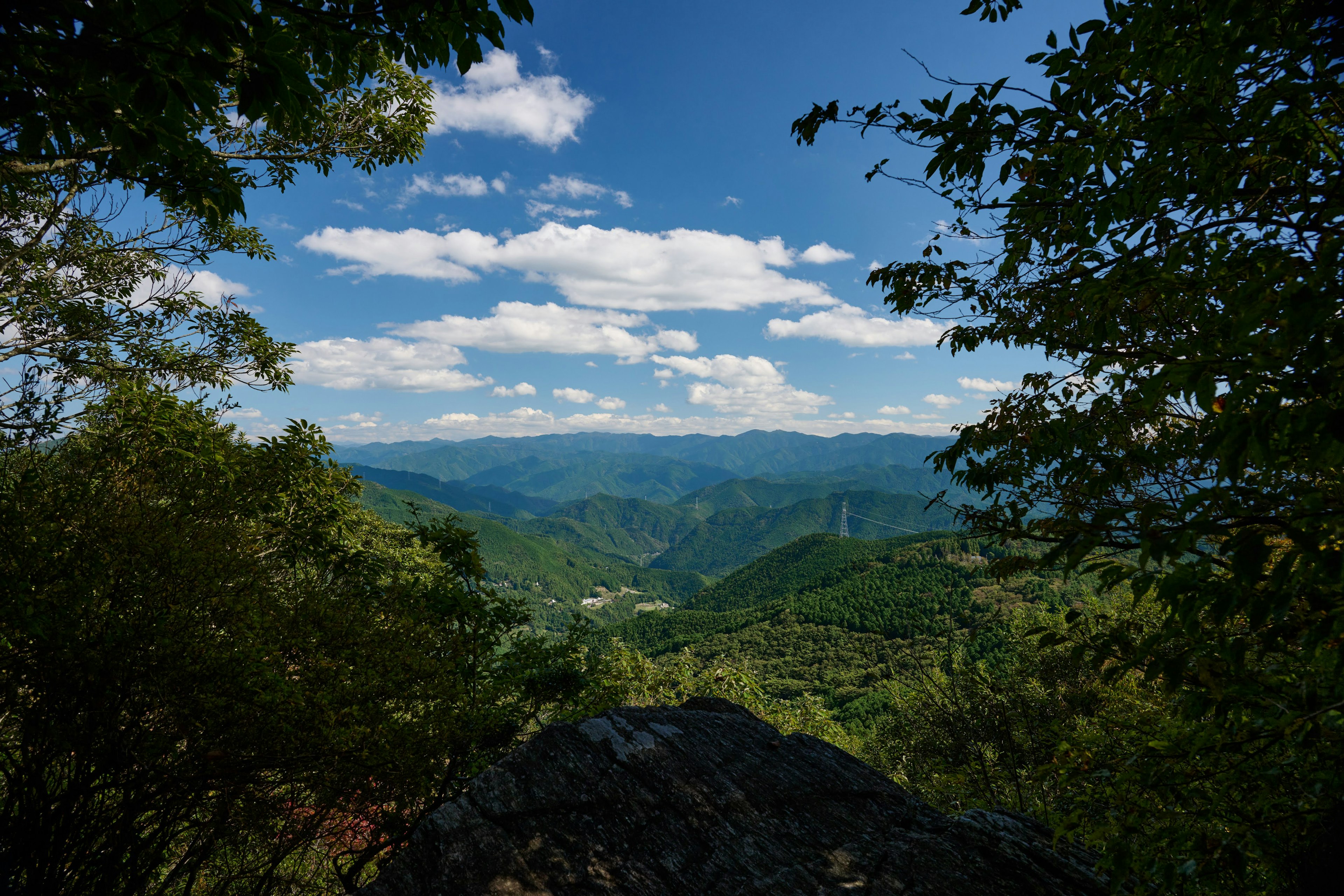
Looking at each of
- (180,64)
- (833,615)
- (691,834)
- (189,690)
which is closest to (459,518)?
(189,690)

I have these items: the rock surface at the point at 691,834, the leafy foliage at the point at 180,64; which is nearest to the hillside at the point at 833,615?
the rock surface at the point at 691,834

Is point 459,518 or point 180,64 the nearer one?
point 180,64

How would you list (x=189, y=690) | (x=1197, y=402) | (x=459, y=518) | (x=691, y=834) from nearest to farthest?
1. (x=1197, y=402)
2. (x=189, y=690)
3. (x=691, y=834)
4. (x=459, y=518)

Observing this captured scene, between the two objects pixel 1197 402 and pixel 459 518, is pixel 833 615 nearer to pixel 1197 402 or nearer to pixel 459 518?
pixel 459 518

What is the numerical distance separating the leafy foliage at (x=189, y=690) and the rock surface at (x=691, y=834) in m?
1.41

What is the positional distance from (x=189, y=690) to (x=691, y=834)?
4909 millimetres

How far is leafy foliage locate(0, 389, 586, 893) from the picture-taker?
4180 millimetres

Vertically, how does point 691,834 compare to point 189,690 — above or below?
below

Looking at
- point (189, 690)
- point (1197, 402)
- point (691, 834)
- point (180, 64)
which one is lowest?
point (691, 834)

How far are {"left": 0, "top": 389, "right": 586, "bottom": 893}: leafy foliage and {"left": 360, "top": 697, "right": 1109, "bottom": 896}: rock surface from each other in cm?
141

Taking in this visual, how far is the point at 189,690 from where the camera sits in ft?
14.8

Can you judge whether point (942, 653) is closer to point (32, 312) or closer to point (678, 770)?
point (678, 770)

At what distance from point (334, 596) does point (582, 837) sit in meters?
4.83

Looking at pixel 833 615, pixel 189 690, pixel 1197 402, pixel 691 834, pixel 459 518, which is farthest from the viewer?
pixel 833 615
